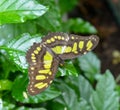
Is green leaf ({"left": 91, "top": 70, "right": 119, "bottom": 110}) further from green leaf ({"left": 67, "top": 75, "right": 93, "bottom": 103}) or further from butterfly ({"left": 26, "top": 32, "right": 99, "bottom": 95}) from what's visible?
butterfly ({"left": 26, "top": 32, "right": 99, "bottom": 95})

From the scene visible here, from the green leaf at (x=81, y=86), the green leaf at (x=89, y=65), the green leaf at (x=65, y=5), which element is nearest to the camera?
the green leaf at (x=81, y=86)

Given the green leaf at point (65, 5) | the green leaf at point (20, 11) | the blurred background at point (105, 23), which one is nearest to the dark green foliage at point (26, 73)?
the green leaf at point (20, 11)

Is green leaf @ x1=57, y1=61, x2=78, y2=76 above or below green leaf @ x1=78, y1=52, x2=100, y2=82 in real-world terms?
above

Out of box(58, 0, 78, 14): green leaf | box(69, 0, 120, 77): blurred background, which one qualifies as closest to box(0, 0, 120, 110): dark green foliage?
box(58, 0, 78, 14): green leaf

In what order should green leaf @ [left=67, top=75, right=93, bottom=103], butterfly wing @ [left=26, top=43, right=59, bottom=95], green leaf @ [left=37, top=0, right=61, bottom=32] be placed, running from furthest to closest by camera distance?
green leaf @ [left=67, top=75, right=93, bottom=103]
green leaf @ [left=37, top=0, right=61, bottom=32]
butterfly wing @ [left=26, top=43, right=59, bottom=95]

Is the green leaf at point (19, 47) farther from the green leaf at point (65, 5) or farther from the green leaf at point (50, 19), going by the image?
the green leaf at point (65, 5)

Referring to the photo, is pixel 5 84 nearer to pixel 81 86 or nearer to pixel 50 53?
pixel 50 53

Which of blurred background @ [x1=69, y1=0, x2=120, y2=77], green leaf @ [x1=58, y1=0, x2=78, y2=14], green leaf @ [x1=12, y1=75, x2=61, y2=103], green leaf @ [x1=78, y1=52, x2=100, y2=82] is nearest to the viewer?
green leaf @ [x1=12, y1=75, x2=61, y2=103]
